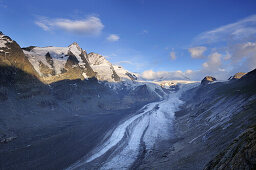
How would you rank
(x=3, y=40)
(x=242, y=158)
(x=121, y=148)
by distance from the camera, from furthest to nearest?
(x=3, y=40) → (x=121, y=148) → (x=242, y=158)

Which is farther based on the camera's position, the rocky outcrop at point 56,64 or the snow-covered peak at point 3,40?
the rocky outcrop at point 56,64

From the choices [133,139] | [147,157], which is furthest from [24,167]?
[133,139]

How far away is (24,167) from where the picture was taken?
34.1 m

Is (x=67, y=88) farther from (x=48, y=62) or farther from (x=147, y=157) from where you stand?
(x=147, y=157)

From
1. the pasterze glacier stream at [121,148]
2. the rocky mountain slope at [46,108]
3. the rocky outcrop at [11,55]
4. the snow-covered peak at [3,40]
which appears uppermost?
the snow-covered peak at [3,40]

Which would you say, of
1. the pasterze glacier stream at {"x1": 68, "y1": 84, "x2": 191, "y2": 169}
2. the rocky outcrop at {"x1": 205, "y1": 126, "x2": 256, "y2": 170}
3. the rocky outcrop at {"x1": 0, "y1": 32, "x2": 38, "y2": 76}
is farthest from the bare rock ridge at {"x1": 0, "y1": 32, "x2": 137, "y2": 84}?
the rocky outcrop at {"x1": 205, "y1": 126, "x2": 256, "y2": 170}

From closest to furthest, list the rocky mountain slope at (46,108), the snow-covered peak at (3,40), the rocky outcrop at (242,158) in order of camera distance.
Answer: the rocky outcrop at (242,158) → the rocky mountain slope at (46,108) → the snow-covered peak at (3,40)

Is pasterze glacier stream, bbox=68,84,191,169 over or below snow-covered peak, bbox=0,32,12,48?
below

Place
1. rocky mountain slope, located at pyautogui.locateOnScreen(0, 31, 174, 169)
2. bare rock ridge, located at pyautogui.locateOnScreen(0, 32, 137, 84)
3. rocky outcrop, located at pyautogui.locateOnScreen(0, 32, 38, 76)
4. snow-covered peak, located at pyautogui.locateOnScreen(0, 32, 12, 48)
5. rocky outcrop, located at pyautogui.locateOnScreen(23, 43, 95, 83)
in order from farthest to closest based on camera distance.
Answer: rocky outcrop, located at pyautogui.locateOnScreen(23, 43, 95, 83) < bare rock ridge, located at pyautogui.locateOnScreen(0, 32, 137, 84) < snow-covered peak, located at pyautogui.locateOnScreen(0, 32, 12, 48) < rocky outcrop, located at pyautogui.locateOnScreen(0, 32, 38, 76) < rocky mountain slope, located at pyautogui.locateOnScreen(0, 31, 174, 169)

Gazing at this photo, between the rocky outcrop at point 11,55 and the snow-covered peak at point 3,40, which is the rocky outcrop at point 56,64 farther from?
the snow-covered peak at point 3,40

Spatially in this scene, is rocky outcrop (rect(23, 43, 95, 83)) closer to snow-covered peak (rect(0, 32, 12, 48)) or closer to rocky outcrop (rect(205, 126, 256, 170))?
snow-covered peak (rect(0, 32, 12, 48))

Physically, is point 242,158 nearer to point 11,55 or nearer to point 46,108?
point 46,108

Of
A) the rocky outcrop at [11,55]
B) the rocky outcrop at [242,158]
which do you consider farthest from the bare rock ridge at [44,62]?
the rocky outcrop at [242,158]

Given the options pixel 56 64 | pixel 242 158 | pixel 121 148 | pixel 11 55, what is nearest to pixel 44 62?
pixel 56 64
